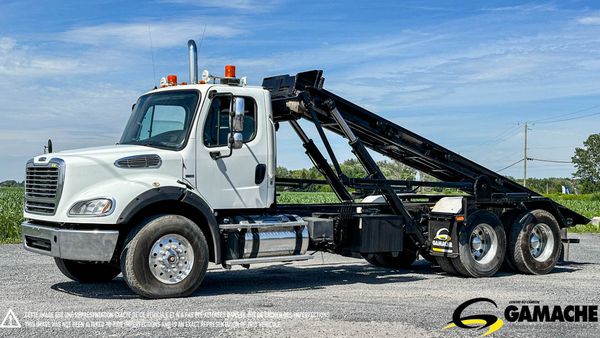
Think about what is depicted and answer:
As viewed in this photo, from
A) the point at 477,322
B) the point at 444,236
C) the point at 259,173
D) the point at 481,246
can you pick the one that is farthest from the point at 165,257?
the point at 481,246

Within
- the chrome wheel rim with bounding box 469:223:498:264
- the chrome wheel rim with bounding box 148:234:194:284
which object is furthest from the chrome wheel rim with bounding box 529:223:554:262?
the chrome wheel rim with bounding box 148:234:194:284

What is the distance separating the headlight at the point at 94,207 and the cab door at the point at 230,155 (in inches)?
53.4

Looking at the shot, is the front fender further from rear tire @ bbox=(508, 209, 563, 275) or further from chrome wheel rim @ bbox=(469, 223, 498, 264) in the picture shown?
rear tire @ bbox=(508, 209, 563, 275)

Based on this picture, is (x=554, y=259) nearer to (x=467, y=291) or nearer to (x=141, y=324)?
(x=467, y=291)

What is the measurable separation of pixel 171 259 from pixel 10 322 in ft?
7.02

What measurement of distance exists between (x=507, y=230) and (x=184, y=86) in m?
6.59

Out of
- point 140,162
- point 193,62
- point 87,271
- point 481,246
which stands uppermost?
point 193,62

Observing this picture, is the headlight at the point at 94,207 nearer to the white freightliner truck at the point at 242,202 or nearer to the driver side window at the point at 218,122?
the white freightliner truck at the point at 242,202

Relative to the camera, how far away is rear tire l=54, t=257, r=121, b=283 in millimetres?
10609

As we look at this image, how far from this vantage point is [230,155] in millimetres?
9984

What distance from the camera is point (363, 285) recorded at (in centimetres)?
1106

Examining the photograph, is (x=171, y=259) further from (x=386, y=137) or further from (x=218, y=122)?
(x=386, y=137)

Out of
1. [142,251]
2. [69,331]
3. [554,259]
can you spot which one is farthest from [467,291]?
[69,331]

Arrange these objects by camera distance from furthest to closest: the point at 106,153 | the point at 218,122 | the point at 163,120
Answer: the point at 163,120 → the point at 218,122 → the point at 106,153
